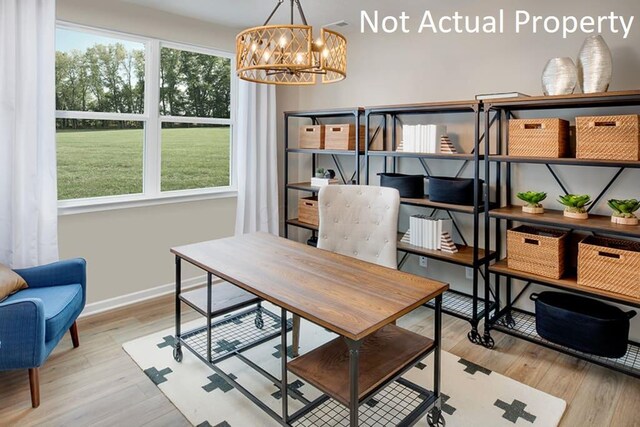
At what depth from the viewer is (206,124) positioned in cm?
401

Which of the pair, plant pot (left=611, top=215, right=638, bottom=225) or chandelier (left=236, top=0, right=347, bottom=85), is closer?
chandelier (left=236, top=0, right=347, bottom=85)

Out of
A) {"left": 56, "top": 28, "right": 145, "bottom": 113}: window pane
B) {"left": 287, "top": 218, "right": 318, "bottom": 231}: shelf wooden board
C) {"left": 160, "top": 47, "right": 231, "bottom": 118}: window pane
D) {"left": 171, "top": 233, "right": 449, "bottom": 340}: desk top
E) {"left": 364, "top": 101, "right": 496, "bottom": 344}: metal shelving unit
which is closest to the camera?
{"left": 171, "top": 233, "right": 449, "bottom": 340}: desk top

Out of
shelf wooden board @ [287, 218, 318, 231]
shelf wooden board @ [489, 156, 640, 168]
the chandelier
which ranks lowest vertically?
shelf wooden board @ [287, 218, 318, 231]

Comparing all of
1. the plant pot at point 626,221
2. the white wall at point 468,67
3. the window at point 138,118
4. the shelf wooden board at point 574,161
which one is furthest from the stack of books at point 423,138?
the window at point 138,118

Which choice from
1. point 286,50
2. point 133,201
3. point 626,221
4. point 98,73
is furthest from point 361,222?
point 98,73

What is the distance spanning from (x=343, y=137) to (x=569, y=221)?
1940 mm

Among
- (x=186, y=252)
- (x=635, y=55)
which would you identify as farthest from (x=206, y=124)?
(x=635, y=55)

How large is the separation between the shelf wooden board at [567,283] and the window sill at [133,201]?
2.56 m

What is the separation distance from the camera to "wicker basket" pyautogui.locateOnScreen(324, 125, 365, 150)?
3.74m

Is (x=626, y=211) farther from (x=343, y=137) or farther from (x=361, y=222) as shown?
(x=343, y=137)

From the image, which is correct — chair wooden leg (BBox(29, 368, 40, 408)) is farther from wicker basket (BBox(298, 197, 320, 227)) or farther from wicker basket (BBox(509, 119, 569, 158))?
wicker basket (BBox(509, 119, 569, 158))

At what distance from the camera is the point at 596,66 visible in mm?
2373

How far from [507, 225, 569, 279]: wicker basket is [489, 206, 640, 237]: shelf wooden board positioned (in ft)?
0.37

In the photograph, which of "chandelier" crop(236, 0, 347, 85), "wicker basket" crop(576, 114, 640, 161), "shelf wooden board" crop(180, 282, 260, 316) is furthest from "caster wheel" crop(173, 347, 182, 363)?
"wicker basket" crop(576, 114, 640, 161)
